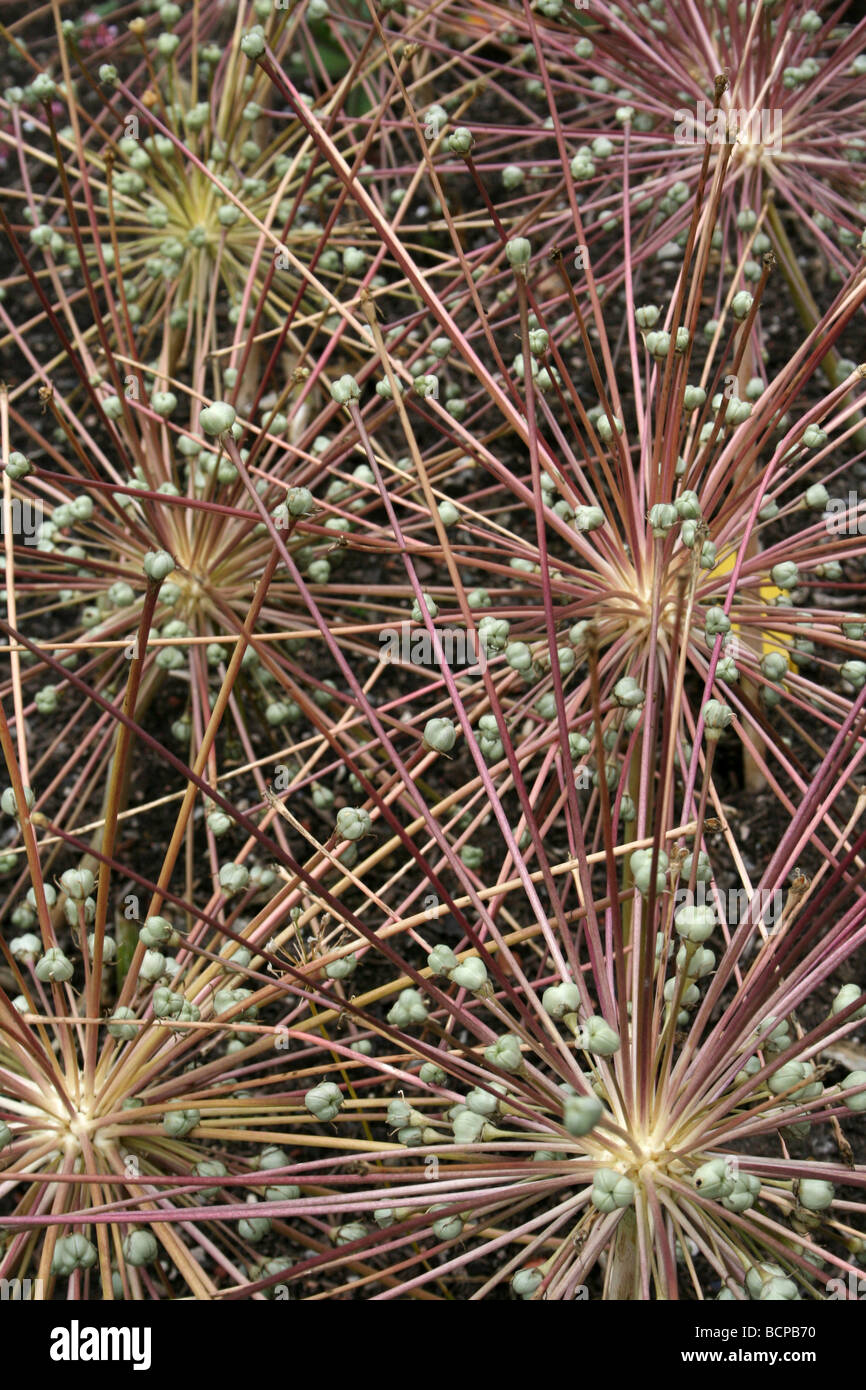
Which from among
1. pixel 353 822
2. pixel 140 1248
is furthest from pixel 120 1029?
pixel 353 822

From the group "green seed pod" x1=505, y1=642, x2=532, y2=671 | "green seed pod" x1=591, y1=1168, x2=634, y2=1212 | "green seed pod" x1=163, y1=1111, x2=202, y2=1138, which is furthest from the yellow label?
"green seed pod" x1=163, y1=1111, x2=202, y2=1138

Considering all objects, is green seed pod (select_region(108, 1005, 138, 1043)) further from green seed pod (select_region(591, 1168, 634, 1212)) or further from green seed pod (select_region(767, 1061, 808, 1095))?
green seed pod (select_region(767, 1061, 808, 1095))

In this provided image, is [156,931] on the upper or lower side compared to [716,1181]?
upper

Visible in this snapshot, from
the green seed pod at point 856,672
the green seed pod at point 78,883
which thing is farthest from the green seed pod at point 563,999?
the green seed pod at point 856,672

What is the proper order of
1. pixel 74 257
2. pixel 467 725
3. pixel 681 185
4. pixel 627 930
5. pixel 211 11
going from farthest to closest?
pixel 211 11, pixel 74 257, pixel 681 185, pixel 627 930, pixel 467 725

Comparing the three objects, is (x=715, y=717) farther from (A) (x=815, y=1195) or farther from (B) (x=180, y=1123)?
(B) (x=180, y=1123)

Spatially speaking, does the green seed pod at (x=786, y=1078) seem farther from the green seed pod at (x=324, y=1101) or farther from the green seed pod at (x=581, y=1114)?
the green seed pod at (x=324, y=1101)
